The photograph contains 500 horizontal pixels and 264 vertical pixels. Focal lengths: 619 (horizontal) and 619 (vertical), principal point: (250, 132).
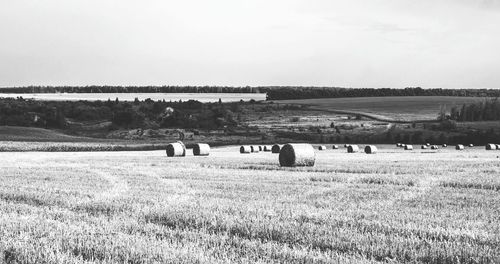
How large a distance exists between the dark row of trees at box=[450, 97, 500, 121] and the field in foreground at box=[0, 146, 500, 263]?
8059cm

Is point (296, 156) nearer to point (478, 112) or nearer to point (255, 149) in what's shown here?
point (255, 149)

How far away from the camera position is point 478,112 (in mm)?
97062

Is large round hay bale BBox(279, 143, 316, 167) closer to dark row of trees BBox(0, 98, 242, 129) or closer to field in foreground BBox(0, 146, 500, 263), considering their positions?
field in foreground BBox(0, 146, 500, 263)

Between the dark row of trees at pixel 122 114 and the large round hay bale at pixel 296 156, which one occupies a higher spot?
the large round hay bale at pixel 296 156

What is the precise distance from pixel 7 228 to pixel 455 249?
261 inches

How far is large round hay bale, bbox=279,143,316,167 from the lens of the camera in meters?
27.6

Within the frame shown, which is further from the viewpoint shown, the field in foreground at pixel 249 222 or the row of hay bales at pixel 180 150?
the row of hay bales at pixel 180 150

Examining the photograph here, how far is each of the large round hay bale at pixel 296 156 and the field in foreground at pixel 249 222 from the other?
9.94m

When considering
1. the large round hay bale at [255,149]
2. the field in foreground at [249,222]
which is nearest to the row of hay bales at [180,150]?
the large round hay bale at [255,149]

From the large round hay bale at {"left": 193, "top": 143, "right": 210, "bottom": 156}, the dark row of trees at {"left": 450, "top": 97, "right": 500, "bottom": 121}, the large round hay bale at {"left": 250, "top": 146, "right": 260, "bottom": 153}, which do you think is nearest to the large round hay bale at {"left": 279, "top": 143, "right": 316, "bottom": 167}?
the large round hay bale at {"left": 193, "top": 143, "right": 210, "bottom": 156}

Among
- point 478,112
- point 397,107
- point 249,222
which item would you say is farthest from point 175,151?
point 478,112

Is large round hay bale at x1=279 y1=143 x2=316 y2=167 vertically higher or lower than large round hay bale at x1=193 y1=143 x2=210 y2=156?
higher

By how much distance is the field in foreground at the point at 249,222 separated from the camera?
25.1 ft

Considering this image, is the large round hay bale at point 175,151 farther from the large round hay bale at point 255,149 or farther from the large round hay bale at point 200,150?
the large round hay bale at point 255,149
